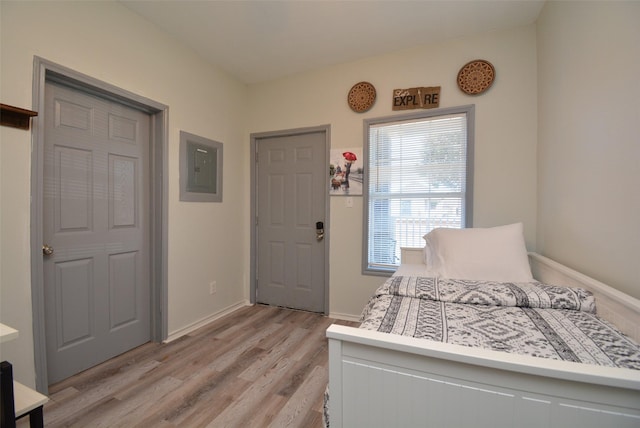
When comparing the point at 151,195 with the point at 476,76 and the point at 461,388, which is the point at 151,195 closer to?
the point at 461,388

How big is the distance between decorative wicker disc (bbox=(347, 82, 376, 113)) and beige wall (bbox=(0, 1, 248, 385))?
1329 millimetres

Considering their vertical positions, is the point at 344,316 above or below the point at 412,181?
below

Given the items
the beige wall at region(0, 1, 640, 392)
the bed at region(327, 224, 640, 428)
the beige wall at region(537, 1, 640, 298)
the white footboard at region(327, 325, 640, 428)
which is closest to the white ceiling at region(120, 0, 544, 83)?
the beige wall at region(0, 1, 640, 392)

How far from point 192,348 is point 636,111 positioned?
2.97m

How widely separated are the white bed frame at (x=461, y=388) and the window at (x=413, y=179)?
5.05 ft

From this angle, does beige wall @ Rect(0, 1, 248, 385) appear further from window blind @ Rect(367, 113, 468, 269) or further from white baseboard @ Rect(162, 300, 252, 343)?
window blind @ Rect(367, 113, 468, 269)

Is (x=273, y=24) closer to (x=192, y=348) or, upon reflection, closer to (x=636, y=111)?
(x=636, y=111)

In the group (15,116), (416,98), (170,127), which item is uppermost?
(416,98)

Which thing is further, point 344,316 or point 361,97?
point 344,316

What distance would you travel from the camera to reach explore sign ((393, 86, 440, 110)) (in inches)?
94.3

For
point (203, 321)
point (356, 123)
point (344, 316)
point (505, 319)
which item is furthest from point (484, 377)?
→ point (203, 321)

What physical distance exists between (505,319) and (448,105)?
1910 millimetres

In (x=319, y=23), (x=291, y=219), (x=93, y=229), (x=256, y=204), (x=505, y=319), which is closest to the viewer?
(x=505, y=319)

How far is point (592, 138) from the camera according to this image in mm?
1407
